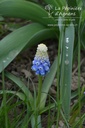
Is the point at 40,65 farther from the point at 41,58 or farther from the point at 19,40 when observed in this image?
the point at 19,40

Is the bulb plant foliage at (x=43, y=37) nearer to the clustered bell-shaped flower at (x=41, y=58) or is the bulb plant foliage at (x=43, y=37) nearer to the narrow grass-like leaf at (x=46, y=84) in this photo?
the narrow grass-like leaf at (x=46, y=84)

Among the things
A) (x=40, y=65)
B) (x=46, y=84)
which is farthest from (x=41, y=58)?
(x=46, y=84)

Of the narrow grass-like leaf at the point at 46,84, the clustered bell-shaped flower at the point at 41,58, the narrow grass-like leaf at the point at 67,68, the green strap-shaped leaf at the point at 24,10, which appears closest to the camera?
the clustered bell-shaped flower at the point at 41,58

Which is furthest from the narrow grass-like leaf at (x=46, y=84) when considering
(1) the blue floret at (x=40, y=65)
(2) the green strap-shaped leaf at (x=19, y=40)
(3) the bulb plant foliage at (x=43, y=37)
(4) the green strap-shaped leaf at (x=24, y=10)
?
(1) the blue floret at (x=40, y=65)

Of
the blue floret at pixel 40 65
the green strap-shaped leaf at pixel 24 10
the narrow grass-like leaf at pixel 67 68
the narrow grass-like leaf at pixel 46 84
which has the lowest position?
the narrow grass-like leaf at pixel 46 84

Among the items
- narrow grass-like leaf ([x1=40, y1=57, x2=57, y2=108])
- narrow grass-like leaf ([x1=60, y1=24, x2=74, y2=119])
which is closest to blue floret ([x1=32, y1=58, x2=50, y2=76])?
narrow grass-like leaf ([x1=60, y1=24, x2=74, y2=119])

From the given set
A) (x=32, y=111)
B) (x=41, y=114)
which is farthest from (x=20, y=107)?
(x=32, y=111)

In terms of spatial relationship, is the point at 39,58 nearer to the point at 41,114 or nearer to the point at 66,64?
the point at 66,64
